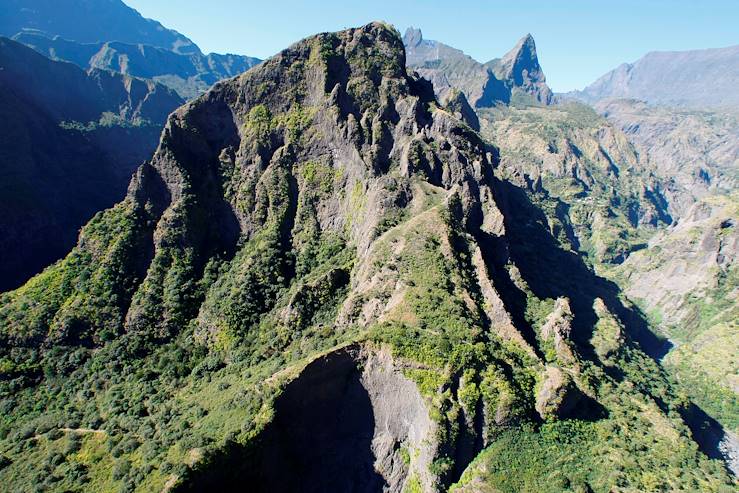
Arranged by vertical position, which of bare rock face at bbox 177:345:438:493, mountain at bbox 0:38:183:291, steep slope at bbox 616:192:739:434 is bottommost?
steep slope at bbox 616:192:739:434

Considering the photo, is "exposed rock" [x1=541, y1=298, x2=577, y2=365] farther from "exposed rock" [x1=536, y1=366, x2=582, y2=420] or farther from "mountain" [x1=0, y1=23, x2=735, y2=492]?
"exposed rock" [x1=536, y1=366, x2=582, y2=420]

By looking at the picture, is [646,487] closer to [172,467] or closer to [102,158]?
[172,467]

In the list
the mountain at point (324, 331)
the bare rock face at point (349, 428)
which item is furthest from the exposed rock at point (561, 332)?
the bare rock face at point (349, 428)

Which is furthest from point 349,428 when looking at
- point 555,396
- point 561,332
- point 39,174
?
point 39,174

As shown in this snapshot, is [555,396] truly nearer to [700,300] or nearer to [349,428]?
[349,428]

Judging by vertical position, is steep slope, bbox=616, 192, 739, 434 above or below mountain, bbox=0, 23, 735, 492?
below

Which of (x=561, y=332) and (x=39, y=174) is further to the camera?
(x=39, y=174)

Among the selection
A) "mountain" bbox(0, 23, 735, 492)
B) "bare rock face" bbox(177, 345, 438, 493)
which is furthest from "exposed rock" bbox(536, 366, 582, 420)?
"bare rock face" bbox(177, 345, 438, 493)

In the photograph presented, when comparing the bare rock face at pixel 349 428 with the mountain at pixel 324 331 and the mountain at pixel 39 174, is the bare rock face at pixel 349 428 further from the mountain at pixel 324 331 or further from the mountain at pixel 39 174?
the mountain at pixel 39 174
